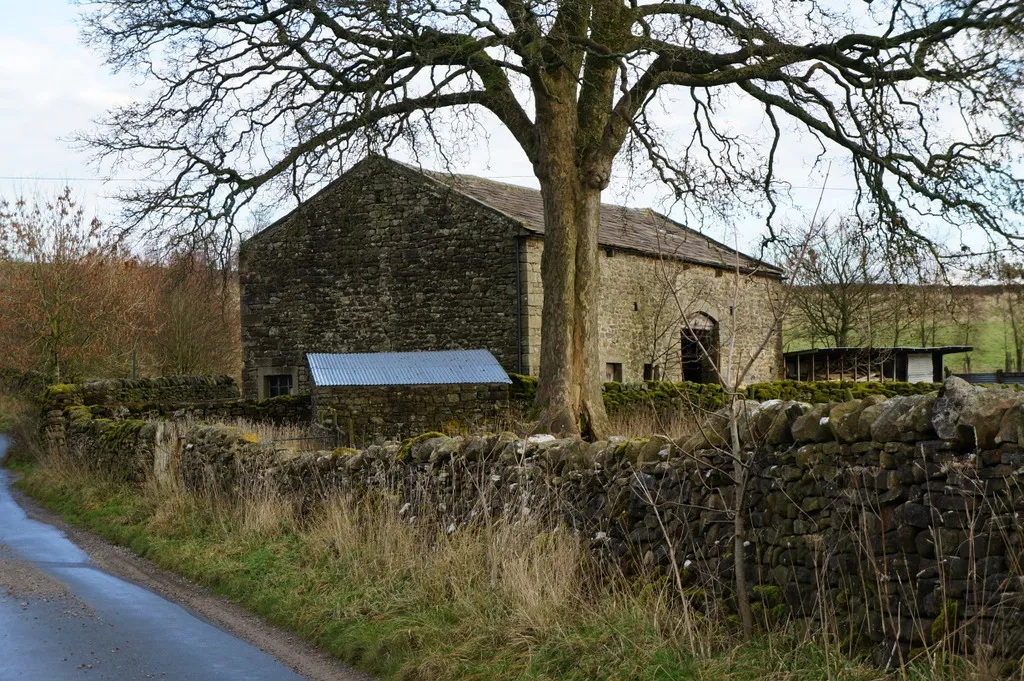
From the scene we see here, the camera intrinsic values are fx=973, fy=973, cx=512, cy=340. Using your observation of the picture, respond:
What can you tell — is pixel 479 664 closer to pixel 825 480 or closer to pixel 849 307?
pixel 825 480

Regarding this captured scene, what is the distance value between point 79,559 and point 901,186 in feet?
40.2

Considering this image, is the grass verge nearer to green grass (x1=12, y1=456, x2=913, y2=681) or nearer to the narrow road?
green grass (x1=12, y1=456, x2=913, y2=681)

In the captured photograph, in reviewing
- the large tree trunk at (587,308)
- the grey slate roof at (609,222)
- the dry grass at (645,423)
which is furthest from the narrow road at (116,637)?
the grey slate roof at (609,222)

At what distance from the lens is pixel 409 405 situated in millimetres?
19953

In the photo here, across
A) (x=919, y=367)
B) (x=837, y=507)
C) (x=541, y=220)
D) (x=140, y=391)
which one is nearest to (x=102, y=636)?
(x=837, y=507)

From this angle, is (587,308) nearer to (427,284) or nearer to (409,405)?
(409,405)

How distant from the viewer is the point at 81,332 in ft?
92.6

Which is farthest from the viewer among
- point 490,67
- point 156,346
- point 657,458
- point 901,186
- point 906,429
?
point 156,346

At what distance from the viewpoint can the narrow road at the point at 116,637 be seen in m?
6.35

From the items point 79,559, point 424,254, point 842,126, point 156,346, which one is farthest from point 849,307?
point 79,559

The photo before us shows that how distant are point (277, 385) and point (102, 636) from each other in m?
17.9

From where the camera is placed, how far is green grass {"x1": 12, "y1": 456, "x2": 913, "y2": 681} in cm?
522

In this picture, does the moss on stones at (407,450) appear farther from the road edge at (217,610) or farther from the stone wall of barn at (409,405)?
the stone wall of barn at (409,405)

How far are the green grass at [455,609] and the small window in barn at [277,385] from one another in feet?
47.2
